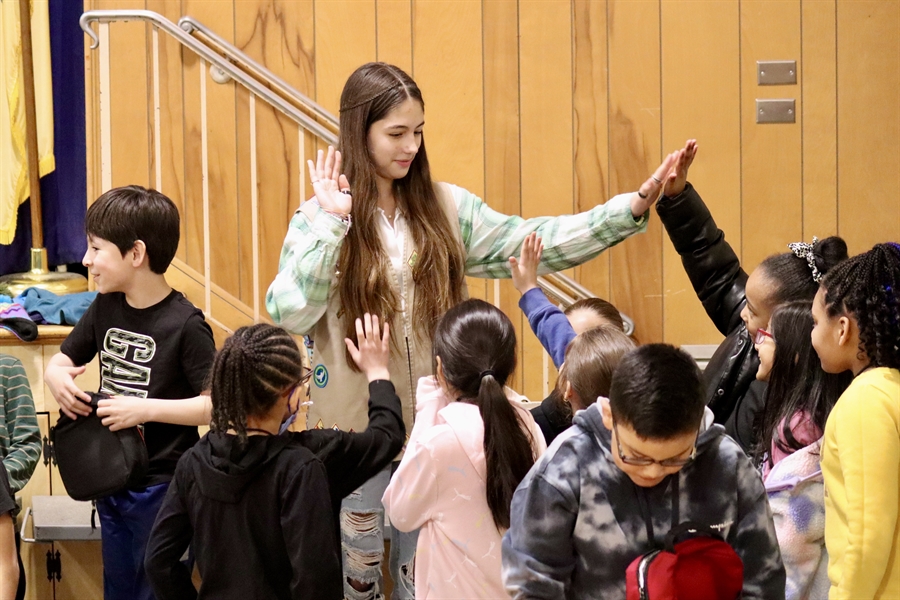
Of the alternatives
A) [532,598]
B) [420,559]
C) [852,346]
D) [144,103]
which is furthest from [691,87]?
[532,598]

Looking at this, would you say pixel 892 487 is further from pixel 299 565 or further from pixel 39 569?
pixel 39 569

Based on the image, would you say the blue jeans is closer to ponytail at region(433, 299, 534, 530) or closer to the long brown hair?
the long brown hair

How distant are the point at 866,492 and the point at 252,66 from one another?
2.66 meters

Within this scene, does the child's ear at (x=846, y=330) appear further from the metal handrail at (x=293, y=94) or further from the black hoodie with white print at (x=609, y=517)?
the metal handrail at (x=293, y=94)

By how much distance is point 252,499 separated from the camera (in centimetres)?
185

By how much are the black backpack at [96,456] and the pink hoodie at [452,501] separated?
2.22ft

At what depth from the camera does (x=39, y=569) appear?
306cm

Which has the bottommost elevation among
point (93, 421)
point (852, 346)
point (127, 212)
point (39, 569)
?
point (39, 569)

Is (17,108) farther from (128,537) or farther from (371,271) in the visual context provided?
(371,271)

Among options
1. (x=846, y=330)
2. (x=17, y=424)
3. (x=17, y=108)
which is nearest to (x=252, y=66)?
(x=17, y=108)

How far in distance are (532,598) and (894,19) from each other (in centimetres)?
314

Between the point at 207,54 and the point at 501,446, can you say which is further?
the point at 207,54

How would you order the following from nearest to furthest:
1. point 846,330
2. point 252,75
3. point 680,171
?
point 846,330
point 680,171
point 252,75

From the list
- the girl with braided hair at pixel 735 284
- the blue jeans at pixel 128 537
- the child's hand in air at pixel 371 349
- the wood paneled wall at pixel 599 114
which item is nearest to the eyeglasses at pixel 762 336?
the girl with braided hair at pixel 735 284
